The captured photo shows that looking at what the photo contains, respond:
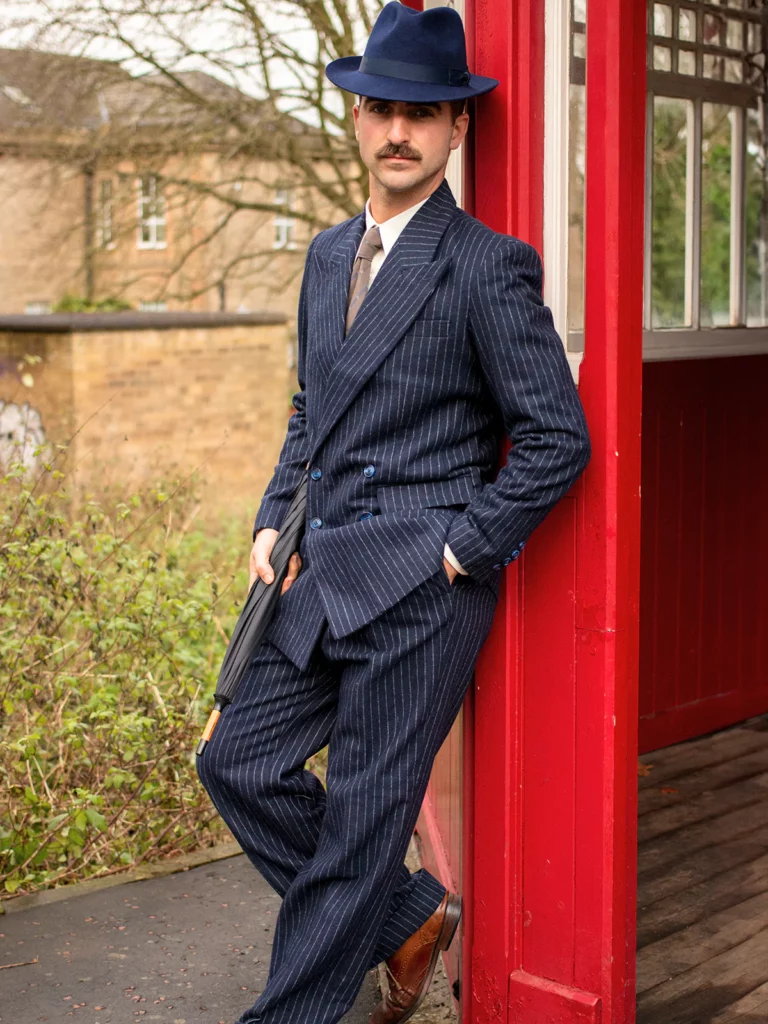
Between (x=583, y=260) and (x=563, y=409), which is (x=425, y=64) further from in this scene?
(x=563, y=409)

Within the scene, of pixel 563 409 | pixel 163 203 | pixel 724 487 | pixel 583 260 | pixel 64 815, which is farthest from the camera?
pixel 163 203

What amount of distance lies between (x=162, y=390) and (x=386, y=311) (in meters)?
12.3

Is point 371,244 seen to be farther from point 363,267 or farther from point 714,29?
point 714,29

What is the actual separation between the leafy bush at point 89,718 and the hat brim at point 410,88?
2243 mm

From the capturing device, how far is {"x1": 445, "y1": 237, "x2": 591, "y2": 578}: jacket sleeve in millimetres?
2486

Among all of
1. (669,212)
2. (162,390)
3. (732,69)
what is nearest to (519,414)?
(669,212)

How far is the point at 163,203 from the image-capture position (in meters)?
16.2

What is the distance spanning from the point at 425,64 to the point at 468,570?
102cm

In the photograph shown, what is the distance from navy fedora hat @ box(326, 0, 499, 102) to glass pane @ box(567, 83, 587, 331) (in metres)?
0.22

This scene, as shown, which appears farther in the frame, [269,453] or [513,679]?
[269,453]

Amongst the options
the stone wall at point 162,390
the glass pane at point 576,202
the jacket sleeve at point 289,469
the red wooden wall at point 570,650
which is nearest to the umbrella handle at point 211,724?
the jacket sleeve at point 289,469

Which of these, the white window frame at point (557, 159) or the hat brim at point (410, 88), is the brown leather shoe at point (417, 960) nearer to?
the white window frame at point (557, 159)

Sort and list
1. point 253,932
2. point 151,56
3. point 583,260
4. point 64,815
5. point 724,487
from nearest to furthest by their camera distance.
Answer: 1. point 583,260
2. point 253,932
3. point 64,815
4. point 724,487
5. point 151,56

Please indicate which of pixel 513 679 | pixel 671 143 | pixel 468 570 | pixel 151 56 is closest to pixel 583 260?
pixel 468 570
